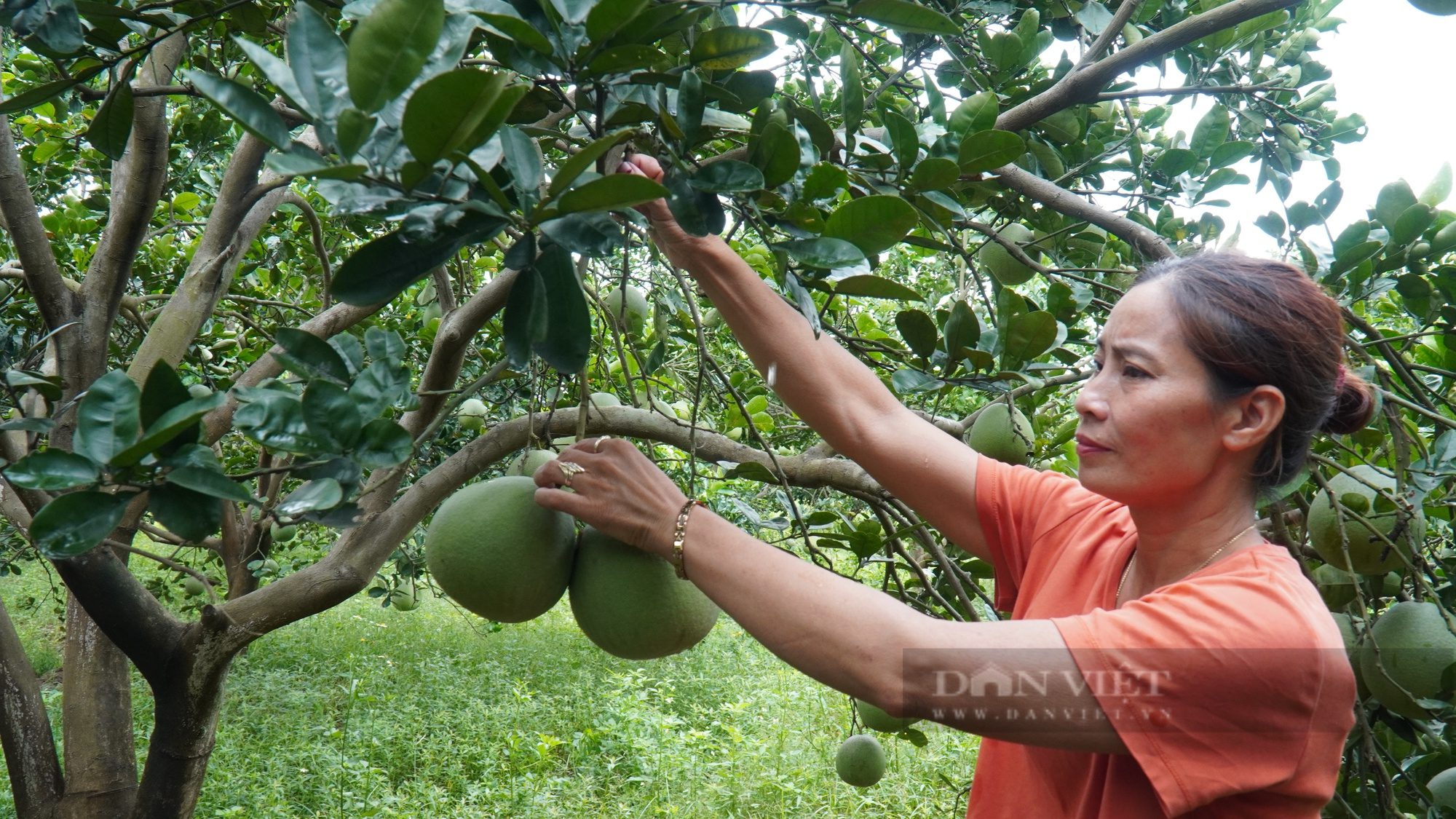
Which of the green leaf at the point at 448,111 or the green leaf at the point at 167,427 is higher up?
the green leaf at the point at 448,111

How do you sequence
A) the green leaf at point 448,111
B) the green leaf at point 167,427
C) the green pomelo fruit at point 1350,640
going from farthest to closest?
the green pomelo fruit at point 1350,640, the green leaf at point 167,427, the green leaf at point 448,111

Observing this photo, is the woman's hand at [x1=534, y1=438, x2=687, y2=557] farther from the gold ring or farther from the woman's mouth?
the woman's mouth

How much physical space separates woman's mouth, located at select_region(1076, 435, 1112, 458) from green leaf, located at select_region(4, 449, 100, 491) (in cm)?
96

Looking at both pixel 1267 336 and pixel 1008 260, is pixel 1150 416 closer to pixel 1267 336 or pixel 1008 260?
pixel 1267 336

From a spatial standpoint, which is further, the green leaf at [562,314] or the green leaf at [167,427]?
the green leaf at [562,314]

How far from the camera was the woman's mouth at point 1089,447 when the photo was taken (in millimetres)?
1091

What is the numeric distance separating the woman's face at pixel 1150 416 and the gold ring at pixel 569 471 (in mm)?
590

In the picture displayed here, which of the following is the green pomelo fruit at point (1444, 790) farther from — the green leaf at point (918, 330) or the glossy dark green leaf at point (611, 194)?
the glossy dark green leaf at point (611, 194)

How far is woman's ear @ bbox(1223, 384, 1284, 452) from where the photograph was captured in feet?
3.45

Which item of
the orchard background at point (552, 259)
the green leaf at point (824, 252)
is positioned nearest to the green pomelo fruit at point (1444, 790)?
the orchard background at point (552, 259)

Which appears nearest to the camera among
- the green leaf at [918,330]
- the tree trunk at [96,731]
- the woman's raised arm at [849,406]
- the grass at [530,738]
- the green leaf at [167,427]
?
the green leaf at [167,427]

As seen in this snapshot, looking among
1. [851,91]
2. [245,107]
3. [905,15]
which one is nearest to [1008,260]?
[851,91]

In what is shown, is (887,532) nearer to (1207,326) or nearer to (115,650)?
(1207,326)

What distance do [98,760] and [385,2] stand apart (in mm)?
2240
